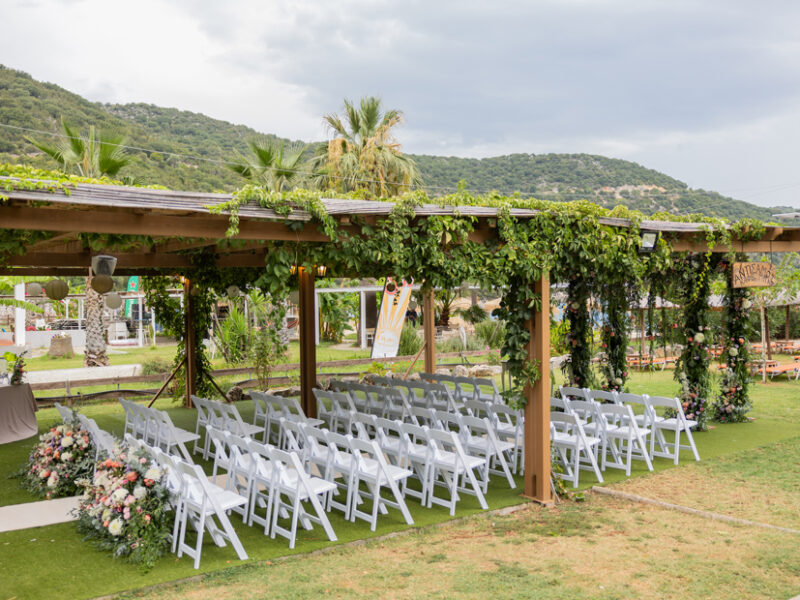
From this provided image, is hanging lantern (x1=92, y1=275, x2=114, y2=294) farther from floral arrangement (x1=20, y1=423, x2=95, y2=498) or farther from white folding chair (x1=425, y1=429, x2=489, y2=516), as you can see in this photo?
white folding chair (x1=425, y1=429, x2=489, y2=516)

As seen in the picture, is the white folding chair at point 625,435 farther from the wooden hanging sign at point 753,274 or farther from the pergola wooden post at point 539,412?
the wooden hanging sign at point 753,274

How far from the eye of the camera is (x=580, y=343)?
9.66 m

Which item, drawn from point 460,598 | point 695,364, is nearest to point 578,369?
point 695,364

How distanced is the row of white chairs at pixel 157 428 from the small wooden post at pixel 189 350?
447 centimetres

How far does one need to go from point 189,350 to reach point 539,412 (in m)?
8.11

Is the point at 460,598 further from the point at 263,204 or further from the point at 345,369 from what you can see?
the point at 345,369

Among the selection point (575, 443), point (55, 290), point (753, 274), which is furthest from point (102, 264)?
point (753, 274)

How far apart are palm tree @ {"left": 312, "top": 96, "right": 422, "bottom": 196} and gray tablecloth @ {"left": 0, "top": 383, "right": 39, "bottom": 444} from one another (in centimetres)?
1100

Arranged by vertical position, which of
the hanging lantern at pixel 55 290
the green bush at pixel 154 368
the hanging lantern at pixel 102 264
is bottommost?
the green bush at pixel 154 368

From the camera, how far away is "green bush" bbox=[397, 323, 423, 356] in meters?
18.4

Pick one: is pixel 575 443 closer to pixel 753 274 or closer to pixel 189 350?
pixel 753 274

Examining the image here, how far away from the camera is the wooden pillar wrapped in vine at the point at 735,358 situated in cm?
1005

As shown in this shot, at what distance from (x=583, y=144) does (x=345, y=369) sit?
1675 inches

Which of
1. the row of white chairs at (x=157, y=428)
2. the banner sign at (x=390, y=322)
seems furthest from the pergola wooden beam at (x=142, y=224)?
the banner sign at (x=390, y=322)
